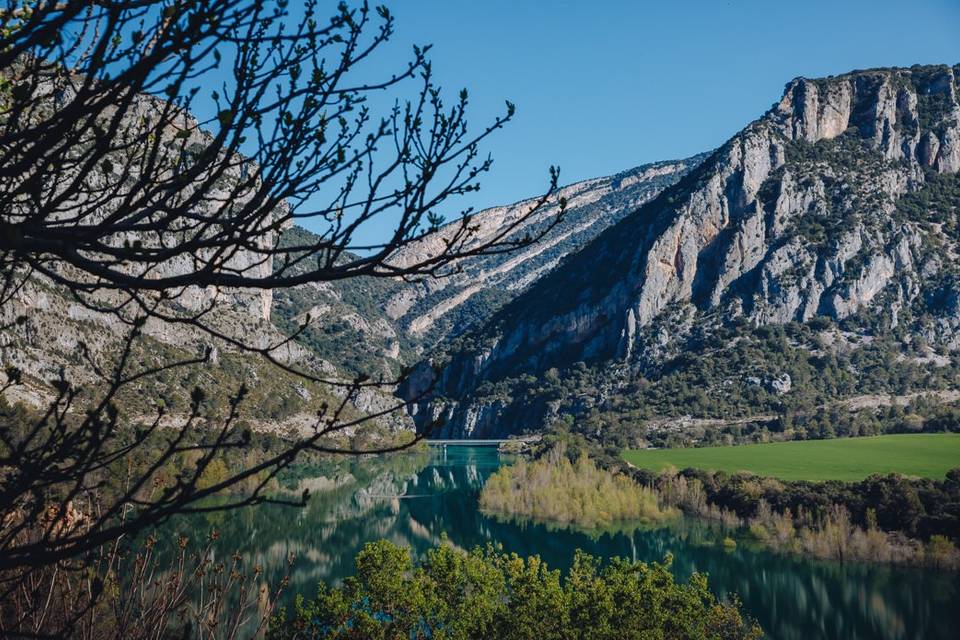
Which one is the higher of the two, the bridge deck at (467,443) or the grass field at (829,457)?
the grass field at (829,457)

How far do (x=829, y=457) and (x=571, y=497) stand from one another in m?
24.6

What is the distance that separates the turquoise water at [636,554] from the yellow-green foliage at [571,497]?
2269 millimetres

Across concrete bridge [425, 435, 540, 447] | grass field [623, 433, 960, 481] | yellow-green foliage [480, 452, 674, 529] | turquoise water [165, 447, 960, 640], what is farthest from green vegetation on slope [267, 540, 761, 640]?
concrete bridge [425, 435, 540, 447]

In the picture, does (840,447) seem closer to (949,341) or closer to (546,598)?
(949,341)

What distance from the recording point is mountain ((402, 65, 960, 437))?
102 m

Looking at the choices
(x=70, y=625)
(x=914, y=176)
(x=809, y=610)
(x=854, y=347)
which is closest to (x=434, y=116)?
(x=70, y=625)

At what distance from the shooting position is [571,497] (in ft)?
192

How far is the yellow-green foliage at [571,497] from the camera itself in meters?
55.2

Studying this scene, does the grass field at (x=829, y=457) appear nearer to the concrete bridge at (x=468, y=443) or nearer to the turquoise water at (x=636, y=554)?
the turquoise water at (x=636, y=554)

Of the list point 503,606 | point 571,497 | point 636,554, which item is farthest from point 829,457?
point 503,606

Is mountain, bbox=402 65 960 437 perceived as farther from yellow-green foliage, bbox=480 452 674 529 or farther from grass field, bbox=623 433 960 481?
yellow-green foliage, bbox=480 452 674 529

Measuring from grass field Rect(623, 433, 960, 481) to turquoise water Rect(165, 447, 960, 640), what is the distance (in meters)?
15.6

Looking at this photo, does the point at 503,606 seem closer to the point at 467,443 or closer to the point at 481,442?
the point at 481,442

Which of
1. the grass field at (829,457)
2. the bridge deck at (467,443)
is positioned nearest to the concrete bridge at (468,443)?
the bridge deck at (467,443)
